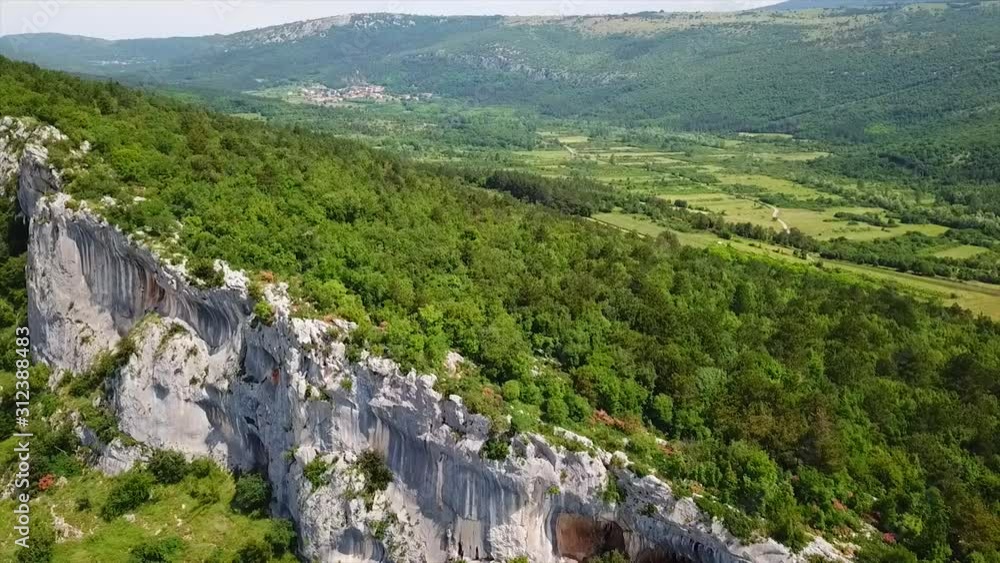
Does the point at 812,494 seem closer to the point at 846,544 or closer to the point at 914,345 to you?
the point at 846,544

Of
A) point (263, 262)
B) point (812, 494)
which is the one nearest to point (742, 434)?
point (812, 494)

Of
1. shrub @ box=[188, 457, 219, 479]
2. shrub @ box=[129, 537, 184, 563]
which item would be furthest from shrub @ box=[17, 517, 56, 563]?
shrub @ box=[188, 457, 219, 479]

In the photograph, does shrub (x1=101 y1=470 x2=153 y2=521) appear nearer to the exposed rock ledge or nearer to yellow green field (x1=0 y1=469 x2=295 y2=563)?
yellow green field (x1=0 y1=469 x2=295 y2=563)

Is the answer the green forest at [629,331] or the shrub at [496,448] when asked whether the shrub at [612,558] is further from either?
the shrub at [496,448]

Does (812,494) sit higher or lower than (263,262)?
lower

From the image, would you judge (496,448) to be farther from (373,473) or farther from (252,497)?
(252,497)

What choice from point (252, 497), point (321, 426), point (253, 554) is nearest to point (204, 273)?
point (321, 426)
